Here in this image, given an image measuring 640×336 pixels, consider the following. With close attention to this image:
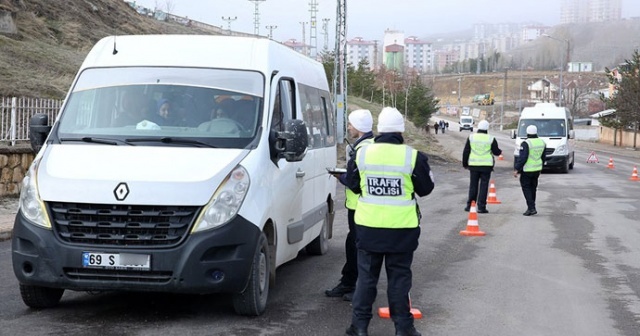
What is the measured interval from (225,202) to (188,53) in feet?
6.43

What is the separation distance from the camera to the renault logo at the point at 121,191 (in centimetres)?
659

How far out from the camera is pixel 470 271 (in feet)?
32.4

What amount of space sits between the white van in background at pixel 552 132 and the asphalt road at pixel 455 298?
17.5 metres

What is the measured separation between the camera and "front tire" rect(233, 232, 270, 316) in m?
7.00

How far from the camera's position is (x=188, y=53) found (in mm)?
8055

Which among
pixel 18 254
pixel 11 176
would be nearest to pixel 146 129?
pixel 18 254

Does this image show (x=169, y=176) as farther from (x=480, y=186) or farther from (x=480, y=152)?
(x=480, y=186)

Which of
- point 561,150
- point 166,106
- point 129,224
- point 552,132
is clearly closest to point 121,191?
point 129,224

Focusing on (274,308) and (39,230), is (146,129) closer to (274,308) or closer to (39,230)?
(39,230)

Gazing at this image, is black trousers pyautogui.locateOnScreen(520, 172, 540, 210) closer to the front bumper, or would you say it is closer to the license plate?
the front bumper

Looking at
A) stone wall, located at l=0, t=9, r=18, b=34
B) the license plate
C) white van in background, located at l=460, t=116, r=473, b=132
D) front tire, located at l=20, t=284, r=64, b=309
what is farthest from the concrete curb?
white van in background, located at l=460, t=116, r=473, b=132

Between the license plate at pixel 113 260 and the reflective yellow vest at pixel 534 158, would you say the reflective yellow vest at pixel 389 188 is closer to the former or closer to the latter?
the license plate at pixel 113 260

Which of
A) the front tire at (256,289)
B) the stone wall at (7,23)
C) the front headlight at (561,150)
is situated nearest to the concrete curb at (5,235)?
the front tire at (256,289)

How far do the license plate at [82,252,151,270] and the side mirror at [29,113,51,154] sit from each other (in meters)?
1.62
